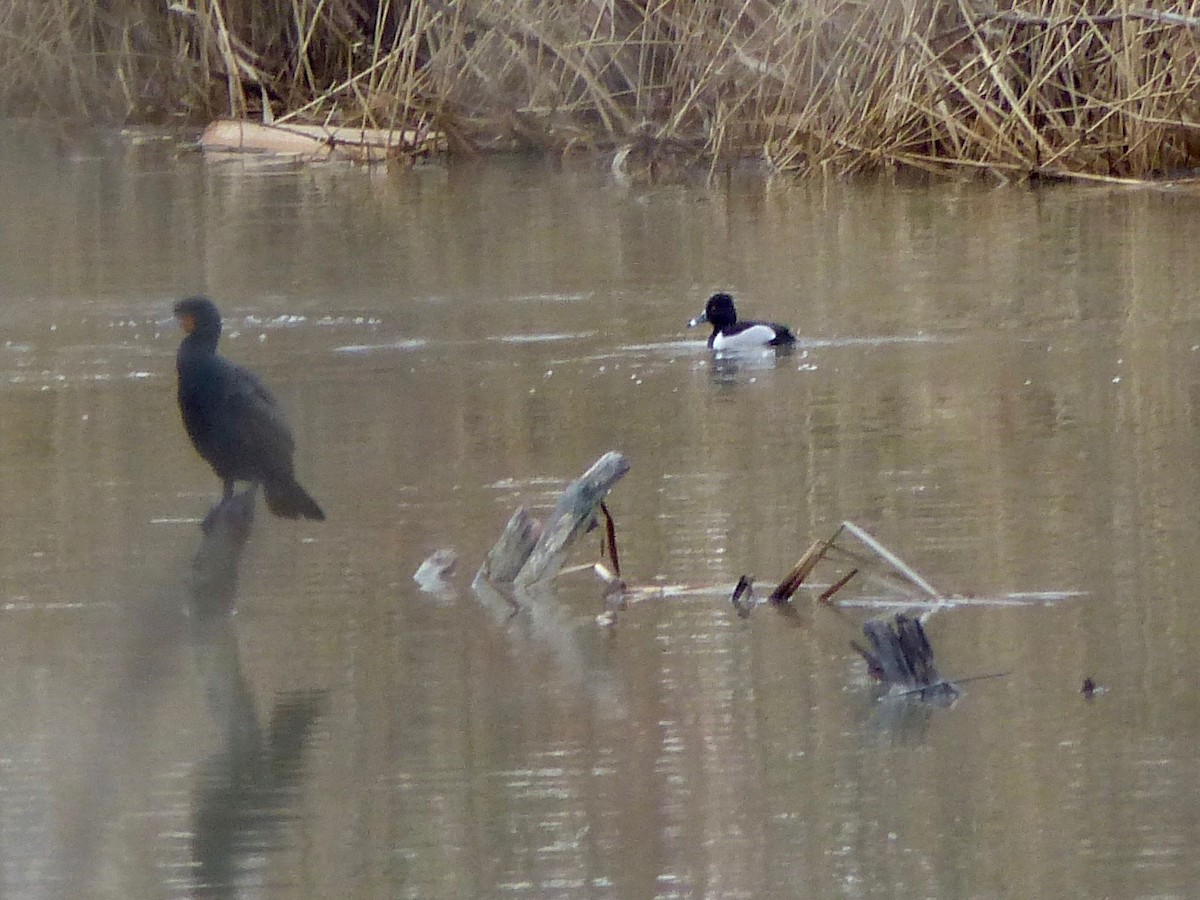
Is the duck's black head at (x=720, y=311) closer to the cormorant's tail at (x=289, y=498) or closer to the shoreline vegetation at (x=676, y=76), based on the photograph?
the cormorant's tail at (x=289, y=498)

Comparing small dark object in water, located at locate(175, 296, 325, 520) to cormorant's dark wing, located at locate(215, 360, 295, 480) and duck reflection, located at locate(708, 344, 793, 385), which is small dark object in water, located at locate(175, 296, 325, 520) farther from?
duck reflection, located at locate(708, 344, 793, 385)

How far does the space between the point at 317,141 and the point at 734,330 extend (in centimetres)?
901

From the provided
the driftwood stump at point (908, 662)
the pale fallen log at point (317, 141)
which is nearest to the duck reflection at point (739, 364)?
the driftwood stump at point (908, 662)

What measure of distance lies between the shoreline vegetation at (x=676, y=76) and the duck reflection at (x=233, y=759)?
8676 millimetres

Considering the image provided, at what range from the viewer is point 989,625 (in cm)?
466

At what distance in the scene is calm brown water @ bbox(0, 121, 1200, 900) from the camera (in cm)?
360

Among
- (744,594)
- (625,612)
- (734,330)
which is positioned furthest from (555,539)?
(734,330)

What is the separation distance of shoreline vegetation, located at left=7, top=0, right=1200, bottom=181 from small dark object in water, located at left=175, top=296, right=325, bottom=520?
8064mm

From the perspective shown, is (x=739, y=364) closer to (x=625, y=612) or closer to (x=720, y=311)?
(x=720, y=311)

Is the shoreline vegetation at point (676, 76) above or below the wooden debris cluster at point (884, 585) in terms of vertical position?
above

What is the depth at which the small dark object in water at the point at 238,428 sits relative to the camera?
5.54 meters

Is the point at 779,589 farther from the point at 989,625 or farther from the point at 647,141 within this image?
the point at 647,141

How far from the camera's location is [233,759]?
4.09 m

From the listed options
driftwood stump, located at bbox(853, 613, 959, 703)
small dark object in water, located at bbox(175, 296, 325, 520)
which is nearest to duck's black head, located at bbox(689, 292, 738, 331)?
small dark object in water, located at bbox(175, 296, 325, 520)
